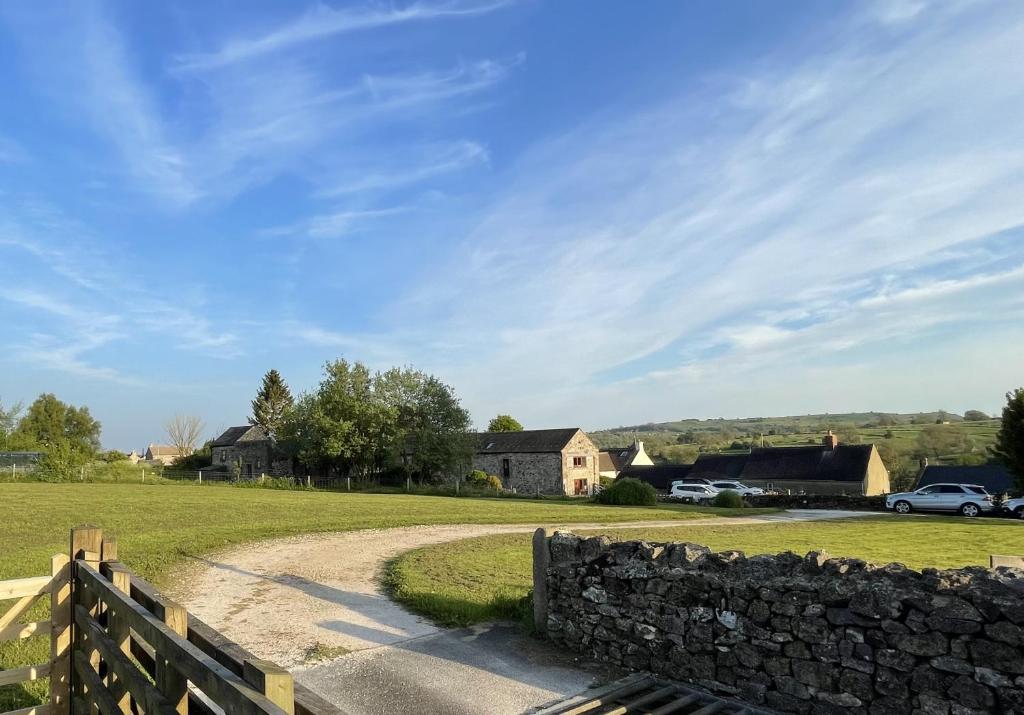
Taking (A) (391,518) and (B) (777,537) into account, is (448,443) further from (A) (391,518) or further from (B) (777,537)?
(B) (777,537)

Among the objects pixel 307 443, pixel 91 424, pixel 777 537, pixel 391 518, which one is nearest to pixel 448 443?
pixel 307 443

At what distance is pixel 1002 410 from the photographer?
3206cm

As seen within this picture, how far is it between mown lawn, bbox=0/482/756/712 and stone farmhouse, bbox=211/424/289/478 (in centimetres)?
2469

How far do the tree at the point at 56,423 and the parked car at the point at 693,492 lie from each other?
2345 inches

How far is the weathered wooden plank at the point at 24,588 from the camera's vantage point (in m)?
4.46

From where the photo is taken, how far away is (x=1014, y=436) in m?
31.2

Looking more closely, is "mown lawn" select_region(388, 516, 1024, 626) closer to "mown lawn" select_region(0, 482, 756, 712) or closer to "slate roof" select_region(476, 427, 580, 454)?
"mown lawn" select_region(0, 482, 756, 712)

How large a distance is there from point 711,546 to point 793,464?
43.5 m

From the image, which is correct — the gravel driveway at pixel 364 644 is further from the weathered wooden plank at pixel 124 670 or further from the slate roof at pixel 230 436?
the slate roof at pixel 230 436

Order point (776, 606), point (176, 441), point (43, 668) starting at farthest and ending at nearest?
point (176, 441) → point (776, 606) → point (43, 668)

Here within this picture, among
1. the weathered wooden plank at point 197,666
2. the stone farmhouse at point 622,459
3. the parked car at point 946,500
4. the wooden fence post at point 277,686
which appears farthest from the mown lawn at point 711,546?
the stone farmhouse at point 622,459

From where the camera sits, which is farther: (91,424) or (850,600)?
(91,424)

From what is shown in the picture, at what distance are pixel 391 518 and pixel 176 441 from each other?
63.0 meters

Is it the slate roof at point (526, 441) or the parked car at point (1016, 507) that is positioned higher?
the slate roof at point (526, 441)
